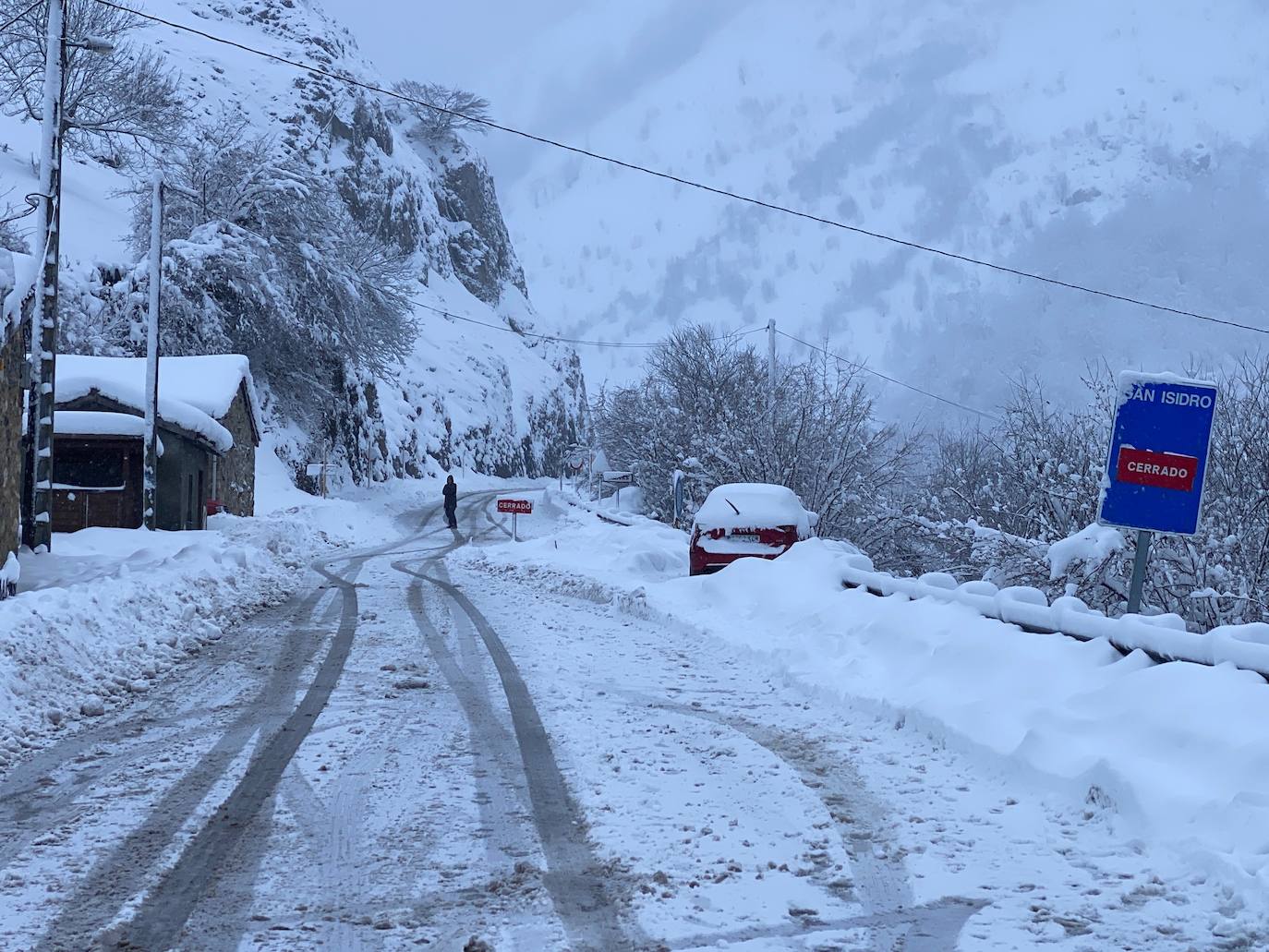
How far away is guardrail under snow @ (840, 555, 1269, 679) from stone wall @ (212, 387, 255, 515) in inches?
1011

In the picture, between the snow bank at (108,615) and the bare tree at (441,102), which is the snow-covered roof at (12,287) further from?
the bare tree at (441,102)

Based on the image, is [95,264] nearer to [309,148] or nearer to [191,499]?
[191,499]

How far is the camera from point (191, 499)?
28.5 meters

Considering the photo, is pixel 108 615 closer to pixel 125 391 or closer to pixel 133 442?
pixel 133 442

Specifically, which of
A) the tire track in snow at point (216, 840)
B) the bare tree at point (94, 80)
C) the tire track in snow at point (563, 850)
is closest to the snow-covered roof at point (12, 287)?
the tire track in snow at point (216, 840)

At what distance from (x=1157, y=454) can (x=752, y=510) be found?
9.39m


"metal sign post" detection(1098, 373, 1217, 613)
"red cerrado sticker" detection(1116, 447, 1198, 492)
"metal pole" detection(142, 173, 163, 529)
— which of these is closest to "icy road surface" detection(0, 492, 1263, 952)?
"metal sign post" detection(1098, 373, 1217, 613)

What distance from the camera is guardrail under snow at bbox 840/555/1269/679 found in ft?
18.7

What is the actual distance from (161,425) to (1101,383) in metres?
21.7

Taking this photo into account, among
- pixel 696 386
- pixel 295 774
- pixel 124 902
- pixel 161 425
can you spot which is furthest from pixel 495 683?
pixel 696 386

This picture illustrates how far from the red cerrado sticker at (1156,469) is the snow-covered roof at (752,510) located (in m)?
9.04

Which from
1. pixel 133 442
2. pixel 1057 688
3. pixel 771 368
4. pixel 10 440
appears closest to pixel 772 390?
pixel 771 368

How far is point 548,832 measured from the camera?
4.80 m

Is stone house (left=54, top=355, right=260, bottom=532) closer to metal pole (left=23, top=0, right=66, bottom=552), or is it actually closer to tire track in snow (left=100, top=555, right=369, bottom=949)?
metal pole (left=23, top=0, right=66, bottom=552)
